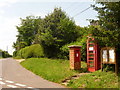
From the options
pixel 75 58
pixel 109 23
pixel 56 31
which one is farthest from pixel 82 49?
pixel 56 31

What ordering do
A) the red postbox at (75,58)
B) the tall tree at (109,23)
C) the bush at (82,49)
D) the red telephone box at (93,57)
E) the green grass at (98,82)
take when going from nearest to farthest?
the green grass at (98,82)
the tall tree at (109,23)
the red telephone box at (93,57)
the red postbox at (75,58)
the bush at (82,49)

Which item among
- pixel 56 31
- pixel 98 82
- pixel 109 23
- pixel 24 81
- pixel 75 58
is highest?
pixel 56 31

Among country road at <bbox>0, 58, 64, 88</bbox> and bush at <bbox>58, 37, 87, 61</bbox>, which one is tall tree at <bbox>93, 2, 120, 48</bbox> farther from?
bush at <bbox>58, 37, 87, 61</bbox>

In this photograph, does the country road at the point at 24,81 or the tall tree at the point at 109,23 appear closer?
the tall tree at the point at 109,23

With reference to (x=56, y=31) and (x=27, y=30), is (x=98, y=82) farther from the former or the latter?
(x=27, y=30)

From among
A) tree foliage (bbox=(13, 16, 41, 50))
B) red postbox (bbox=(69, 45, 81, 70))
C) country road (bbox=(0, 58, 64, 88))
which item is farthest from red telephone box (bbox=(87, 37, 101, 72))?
tree foliage (bbox=(13, 16, 41, 50))

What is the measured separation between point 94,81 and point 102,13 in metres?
3.51

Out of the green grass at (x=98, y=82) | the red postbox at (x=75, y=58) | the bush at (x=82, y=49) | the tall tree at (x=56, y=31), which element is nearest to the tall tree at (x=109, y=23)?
the green grass at (x=98, y=82)

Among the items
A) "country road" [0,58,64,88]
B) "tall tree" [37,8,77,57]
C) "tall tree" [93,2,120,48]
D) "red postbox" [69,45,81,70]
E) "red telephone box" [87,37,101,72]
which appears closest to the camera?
"tall tree" [93,2,120,48]

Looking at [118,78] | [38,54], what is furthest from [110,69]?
[38,54]

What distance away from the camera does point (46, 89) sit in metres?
7.79

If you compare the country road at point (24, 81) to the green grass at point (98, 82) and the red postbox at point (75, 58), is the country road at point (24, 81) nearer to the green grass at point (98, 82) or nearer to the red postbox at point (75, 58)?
the green grass at point (98, 82)

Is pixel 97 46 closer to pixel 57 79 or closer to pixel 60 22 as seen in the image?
pixel 57 79

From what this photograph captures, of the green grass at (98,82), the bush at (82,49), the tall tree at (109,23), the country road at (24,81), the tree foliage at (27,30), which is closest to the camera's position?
the green grass at (98,82)
